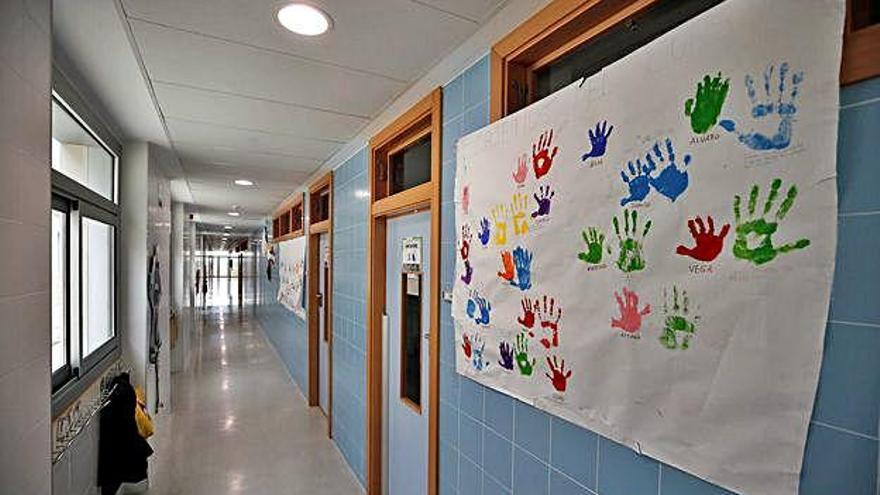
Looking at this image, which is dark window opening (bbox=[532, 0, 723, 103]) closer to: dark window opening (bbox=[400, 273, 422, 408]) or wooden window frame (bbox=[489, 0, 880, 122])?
wooden window frame (bbox=[489, 0, 880, 122])

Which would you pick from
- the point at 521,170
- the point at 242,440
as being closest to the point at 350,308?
the point at 242,440

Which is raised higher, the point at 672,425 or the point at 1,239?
the point at 1,239

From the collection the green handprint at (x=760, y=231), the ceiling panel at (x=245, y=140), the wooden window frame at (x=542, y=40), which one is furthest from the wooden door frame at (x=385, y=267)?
the green handprint at (x=760, y=231)

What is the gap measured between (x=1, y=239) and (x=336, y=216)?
8.52 ft

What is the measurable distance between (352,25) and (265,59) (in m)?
0.54

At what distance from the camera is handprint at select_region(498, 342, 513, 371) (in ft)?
4.64

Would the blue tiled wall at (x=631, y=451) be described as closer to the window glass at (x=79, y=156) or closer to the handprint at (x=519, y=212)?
the handprint at (x=519, y=212)

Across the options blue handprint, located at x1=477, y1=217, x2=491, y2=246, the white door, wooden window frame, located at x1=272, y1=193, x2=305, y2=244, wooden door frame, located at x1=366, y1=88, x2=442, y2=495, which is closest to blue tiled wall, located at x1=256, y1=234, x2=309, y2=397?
wooden window frame, located at x1=272, y1=193, x2=305, y2=244

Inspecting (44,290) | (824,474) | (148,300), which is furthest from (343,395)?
(824,474)

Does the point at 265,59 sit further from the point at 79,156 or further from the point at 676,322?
the point at 676,322

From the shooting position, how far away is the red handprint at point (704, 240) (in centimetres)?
82

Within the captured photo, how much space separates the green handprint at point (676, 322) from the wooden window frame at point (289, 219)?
4.78 m

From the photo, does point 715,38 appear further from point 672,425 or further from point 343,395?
point 343,395

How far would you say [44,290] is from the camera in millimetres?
1383
